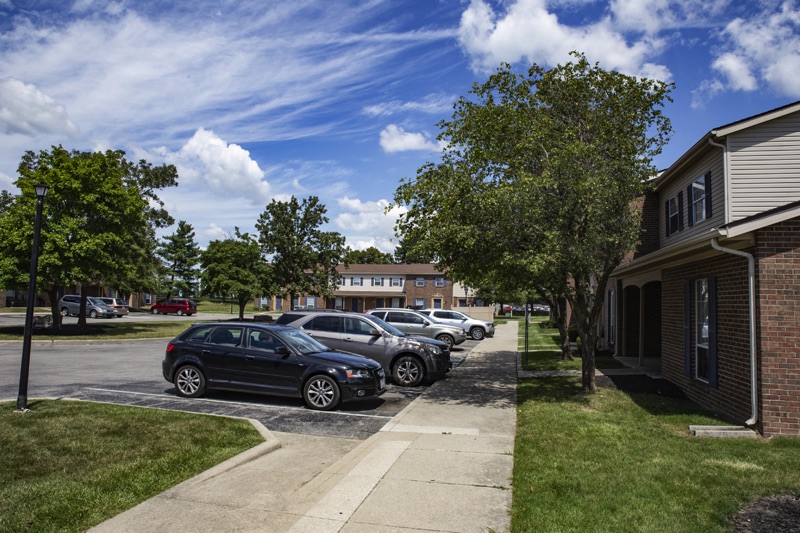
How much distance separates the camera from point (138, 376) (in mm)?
13734

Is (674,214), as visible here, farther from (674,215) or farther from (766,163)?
(766,163)

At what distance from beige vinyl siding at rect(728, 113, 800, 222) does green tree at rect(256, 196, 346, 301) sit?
3367cm

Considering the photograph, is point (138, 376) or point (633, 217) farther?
point (138, 376)

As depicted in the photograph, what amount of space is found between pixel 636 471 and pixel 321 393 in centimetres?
539

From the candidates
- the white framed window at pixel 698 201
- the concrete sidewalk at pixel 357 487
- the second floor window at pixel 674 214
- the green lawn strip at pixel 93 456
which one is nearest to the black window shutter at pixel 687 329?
the white framed window at pixel 698 201

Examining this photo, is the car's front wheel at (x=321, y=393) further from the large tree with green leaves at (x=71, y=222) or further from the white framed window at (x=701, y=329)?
the large tree with green leaves at (x=71, y=222)

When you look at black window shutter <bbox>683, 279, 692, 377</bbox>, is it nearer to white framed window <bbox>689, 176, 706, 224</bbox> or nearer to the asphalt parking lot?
white framed window <bbox>689, 176, 706, 224</bbox>

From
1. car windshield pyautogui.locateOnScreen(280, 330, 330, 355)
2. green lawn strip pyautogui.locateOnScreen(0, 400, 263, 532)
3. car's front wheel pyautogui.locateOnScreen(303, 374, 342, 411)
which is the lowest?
green lawn strip pyautogui.locateOnScreen(0, 400, 263, 532)

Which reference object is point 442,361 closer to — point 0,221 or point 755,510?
point 755,510

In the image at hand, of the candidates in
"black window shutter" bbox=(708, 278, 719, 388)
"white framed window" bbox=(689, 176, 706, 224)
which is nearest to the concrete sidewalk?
"black window shutter" bbox=(708, 278, 719, 388)

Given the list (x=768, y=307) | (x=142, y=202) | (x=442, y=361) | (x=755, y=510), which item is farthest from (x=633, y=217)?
(x=142, y=202)

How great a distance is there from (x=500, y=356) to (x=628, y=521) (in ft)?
53.0

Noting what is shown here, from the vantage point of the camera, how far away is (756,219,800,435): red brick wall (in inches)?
318

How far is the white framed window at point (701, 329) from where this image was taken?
11.0 metres
